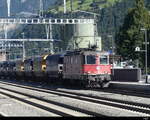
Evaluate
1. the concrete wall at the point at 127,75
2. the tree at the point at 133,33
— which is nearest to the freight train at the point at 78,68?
the concrete wall at the point at 127,75

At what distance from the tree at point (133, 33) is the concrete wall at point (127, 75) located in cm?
1017

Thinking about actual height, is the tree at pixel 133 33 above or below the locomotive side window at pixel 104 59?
above

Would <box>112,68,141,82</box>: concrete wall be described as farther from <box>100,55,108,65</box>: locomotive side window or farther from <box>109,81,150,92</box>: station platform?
<box>100,55,108,65</box>: locomotive side window

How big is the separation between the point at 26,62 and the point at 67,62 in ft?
85.4

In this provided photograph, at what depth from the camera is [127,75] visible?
53.7 meters

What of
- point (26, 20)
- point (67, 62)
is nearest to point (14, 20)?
point (26, 20)

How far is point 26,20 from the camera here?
316 ft

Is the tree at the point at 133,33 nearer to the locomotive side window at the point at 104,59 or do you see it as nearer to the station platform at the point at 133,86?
the station platform at the point at 133,86

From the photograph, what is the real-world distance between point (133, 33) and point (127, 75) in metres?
13.4

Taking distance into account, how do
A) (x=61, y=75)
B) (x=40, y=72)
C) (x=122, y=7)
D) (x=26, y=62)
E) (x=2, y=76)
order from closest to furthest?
(x=61, y=75) → (x=40, y=72) → (x=26, y=62) → (x=2, y=76) → (x=122, y=7)

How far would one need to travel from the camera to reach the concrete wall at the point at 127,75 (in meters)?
51.0

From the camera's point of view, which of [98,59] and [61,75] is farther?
[61,75]

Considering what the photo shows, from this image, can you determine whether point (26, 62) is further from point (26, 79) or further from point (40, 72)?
point (40, 72)

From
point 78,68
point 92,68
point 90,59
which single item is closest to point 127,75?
point 78,68
